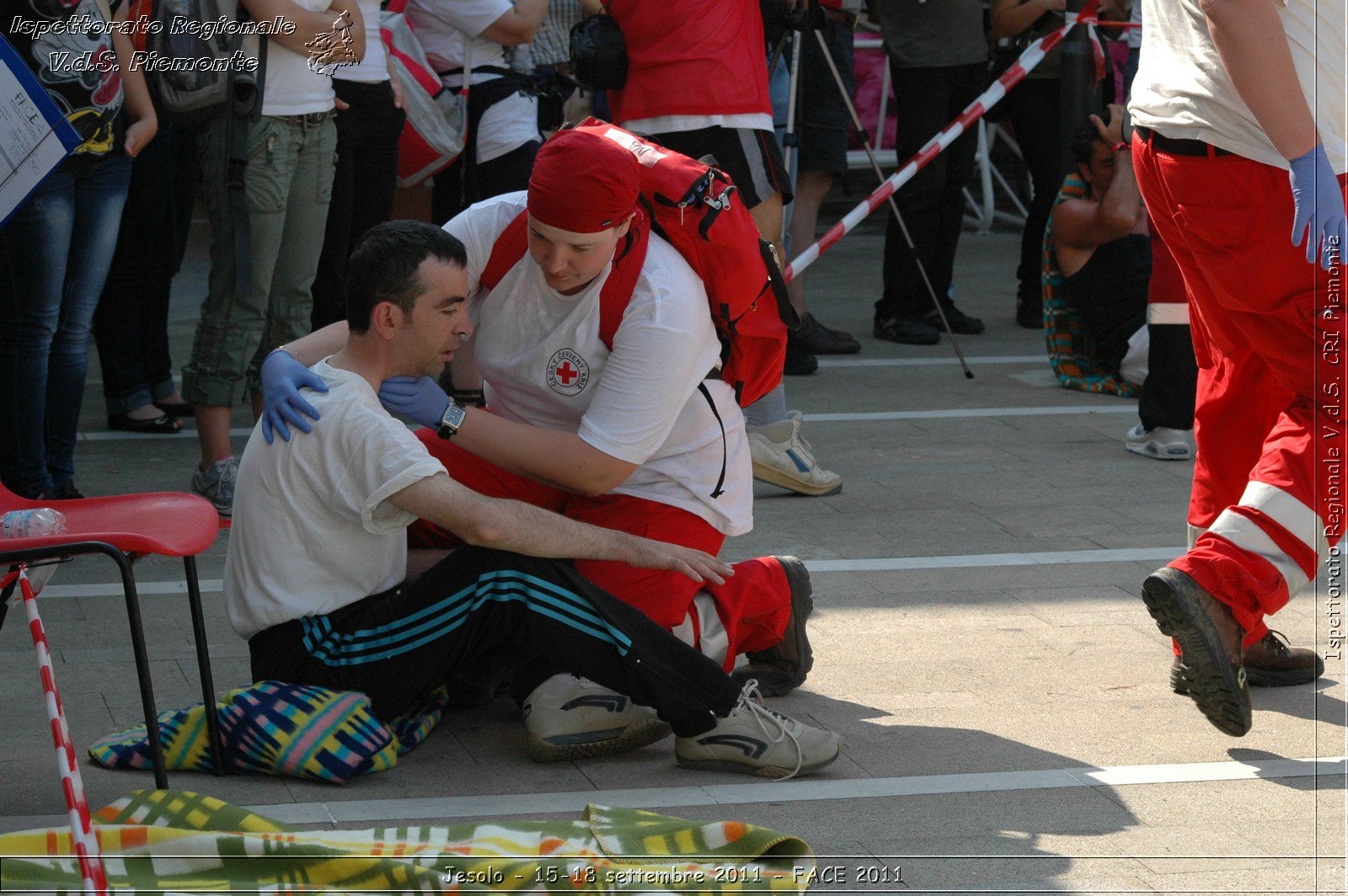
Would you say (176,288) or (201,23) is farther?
(176,288)

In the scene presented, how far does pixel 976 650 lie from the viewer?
12.4ft

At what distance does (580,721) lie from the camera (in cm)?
310

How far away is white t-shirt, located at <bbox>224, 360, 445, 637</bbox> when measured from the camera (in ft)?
9.64

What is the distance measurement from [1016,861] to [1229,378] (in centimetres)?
133

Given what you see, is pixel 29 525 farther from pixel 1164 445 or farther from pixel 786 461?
pixel 1164 445

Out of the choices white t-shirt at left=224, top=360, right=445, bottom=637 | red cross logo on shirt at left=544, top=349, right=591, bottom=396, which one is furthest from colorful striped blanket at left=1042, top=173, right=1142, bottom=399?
white t-shirt at left=224, top=360, right=445, bottom=637

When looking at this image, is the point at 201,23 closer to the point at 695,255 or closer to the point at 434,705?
the point at 695,255

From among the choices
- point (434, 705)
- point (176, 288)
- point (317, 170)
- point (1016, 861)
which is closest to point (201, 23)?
point (317, 170)

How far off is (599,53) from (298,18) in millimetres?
1122

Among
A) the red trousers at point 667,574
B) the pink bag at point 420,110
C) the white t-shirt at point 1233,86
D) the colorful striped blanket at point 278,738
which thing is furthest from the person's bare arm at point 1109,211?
the colorful striped blanket at point 278,738

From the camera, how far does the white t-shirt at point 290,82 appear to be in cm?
476

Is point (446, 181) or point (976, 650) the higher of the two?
point (446, 181)

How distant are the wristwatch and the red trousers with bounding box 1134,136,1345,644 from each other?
58.8 inches

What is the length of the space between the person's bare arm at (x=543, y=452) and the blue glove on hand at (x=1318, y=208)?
4.68 feet
